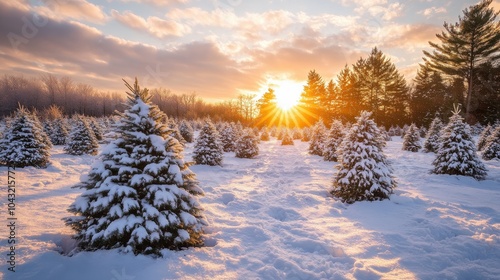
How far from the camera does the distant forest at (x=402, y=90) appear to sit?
22141 mm

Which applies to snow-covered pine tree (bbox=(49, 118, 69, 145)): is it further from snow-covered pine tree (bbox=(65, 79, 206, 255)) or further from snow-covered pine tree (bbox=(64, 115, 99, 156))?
snow-covered pine tree (bbox=(65, 79, 206, 255))

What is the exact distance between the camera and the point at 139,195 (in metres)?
4.06

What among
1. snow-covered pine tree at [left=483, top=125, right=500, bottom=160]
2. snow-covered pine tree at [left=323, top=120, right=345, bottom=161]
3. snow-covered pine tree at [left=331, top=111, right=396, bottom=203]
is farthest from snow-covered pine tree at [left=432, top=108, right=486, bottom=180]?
snow-covered pine tree at [left=323, top=120, right=345, bottom=161]

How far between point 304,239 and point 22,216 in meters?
5.75

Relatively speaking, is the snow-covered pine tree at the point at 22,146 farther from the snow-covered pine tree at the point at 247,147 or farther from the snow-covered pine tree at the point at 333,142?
the snow-covered pine tree at the point at 333,142

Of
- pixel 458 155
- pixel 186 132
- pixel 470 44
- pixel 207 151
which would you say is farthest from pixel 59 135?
pixel 470 44

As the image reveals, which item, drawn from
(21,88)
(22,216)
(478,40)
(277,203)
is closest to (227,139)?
(277,203)

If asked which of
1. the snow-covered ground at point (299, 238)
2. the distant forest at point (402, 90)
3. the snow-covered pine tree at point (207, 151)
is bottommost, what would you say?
the snow-covered ground at point (299, 238)

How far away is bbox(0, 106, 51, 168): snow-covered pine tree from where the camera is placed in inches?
394

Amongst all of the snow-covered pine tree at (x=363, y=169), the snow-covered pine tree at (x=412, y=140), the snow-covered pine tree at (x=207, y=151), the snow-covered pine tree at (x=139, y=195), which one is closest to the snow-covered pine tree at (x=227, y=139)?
the snow-covered pine tree at (x=207, y=151)

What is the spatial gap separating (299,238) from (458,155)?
30.8 ft

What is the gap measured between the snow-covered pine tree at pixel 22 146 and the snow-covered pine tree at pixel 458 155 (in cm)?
1710

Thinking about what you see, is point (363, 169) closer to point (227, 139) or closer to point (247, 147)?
point (247, 147)

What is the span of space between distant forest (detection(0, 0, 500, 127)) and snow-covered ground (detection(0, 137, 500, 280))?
325 cm
